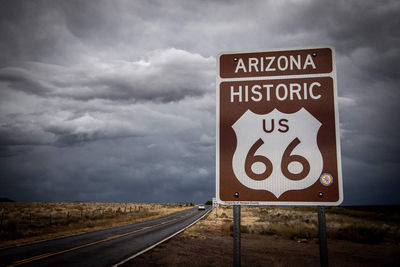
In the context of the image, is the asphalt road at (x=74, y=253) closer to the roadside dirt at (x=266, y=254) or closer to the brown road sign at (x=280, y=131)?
the roadside dirt at (x=266, y=254)

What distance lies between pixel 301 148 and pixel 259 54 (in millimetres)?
885

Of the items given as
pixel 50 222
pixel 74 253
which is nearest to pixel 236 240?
pixel 74 253

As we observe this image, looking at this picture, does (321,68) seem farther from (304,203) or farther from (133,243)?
(133,243)

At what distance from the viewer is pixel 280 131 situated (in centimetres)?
226

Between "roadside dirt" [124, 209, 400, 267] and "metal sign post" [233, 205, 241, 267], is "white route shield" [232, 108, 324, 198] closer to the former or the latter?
"metal sign post" [233, 205, 241, 267]

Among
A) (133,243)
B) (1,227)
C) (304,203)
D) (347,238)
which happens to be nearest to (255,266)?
(133,243)

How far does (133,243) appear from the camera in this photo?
1455 centimetres

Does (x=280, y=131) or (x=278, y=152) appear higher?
(x=280, y=131)

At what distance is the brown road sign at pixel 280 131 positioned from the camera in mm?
2186

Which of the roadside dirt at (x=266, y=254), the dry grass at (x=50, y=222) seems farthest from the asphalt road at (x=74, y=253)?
the dry grass at (x=50, y=222)

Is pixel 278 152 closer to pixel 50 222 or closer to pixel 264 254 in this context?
pixel 264 254

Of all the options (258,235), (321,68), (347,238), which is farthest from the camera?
(258,235)

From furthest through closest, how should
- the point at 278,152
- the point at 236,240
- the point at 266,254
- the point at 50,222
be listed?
the point at 50,222 < the point at 266,254 < the point at 278,152 < the point at 236,240

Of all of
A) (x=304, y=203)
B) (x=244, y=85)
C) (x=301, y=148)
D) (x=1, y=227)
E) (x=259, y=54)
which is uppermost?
(x=259, y=54)
